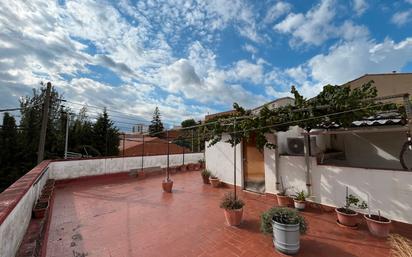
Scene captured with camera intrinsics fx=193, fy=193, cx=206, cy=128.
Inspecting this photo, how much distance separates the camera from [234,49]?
8961mm

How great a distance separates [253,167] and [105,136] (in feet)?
47.1

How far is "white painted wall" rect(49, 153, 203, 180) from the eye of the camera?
832 centimetres

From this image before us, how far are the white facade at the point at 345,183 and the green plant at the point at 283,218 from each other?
236 centimetres

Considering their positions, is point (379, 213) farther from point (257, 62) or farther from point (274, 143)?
point (257, 62)

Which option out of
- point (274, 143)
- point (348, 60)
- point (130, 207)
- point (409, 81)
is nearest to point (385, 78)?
point (409, 81)

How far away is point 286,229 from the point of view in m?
3.28

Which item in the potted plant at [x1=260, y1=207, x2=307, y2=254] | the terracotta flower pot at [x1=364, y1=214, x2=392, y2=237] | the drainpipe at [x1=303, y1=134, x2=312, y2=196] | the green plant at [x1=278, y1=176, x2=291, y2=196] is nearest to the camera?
the potted plant at [x1=260, y1=207, x2=307, y2=254]

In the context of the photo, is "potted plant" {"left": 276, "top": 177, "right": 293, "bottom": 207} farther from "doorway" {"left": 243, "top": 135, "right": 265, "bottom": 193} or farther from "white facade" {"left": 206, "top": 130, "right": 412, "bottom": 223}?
"doorway" {"left": 243, "top": 135, "right": 265, "bottom": 193}

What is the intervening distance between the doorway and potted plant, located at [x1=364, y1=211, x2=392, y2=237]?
10.5 ft

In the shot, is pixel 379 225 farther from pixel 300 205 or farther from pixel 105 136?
pixel 105 136

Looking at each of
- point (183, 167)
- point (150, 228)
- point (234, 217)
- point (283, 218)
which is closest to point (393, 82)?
point (183, 167)

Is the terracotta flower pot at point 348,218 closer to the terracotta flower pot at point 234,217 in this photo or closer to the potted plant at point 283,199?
the potted plant at point 283,199

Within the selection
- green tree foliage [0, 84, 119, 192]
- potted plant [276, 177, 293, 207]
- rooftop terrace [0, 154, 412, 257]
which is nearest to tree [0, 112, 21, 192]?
green tree foliage [0, 84, 119, 192]

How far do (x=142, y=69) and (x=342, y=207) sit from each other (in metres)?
10.5
